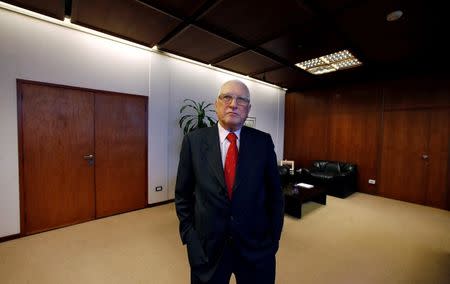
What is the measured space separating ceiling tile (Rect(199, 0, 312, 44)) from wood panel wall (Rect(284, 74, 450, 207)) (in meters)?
3.47

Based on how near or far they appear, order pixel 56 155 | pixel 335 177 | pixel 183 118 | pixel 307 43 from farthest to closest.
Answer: pixel 335 177
pixel 183 118
pixel 307 43
pixel 56 155

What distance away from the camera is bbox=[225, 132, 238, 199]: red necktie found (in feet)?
3.37

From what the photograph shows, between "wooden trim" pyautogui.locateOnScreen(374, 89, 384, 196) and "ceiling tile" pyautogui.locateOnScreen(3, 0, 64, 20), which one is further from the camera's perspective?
"wooden trim" pyautogui.locateOnScreen(374, 89, 384, 196)

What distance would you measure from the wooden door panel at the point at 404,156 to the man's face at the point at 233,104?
16.7 feet

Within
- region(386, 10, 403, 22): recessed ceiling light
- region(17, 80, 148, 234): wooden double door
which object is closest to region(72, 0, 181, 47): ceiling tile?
region(17, 80, 148, 234): wooden double door

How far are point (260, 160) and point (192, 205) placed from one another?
1.58ft

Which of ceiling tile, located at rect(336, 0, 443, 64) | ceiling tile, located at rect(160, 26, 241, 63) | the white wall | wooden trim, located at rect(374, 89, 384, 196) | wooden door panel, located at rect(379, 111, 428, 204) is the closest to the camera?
ceiling tile, located at rect(336, 0, 443, 64)

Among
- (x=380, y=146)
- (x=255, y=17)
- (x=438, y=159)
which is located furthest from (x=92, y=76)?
(x=438, y=159)

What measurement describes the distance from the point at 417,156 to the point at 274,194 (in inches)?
195

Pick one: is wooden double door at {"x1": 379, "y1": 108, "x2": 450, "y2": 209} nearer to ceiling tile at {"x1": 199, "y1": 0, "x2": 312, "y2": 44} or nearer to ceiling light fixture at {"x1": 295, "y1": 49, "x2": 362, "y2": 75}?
ceiling light fixture at {"x1": 295, "y1": 49, "x2": 362, "y2": 75}

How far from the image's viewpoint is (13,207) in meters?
2.54

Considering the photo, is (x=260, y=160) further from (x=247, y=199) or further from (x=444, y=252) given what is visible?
(x=444, y=252)

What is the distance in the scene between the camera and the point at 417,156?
421 cm

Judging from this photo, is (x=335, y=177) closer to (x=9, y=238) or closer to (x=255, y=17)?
(x=255, y=17)
